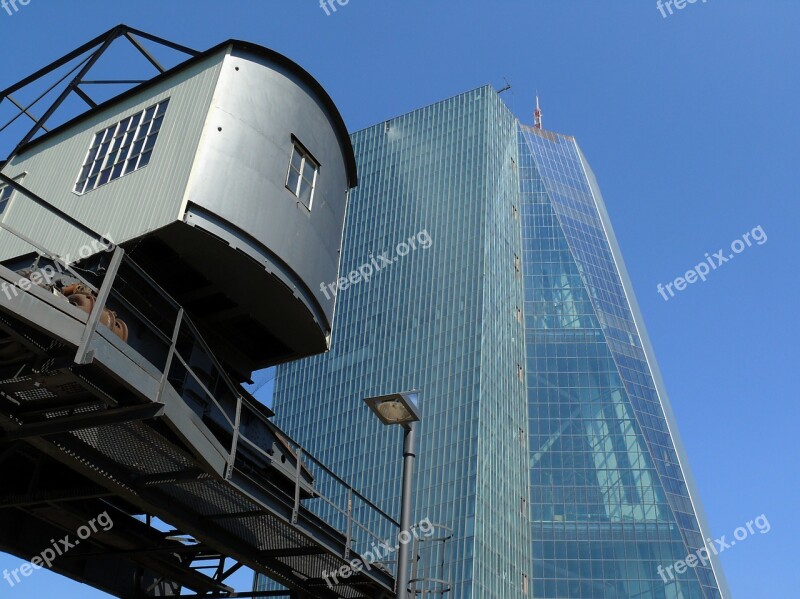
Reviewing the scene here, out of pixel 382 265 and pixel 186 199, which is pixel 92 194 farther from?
pixel 382 265

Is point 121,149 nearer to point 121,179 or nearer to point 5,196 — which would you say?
point 121,179

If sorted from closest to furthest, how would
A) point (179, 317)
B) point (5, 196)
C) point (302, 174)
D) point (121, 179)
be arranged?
point (179, 317), point (121, 179), point (302, 174), point (5, 196)

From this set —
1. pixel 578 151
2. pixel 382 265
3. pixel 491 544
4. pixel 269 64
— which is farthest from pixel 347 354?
pixel 269 64

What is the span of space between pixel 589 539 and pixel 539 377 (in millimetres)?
18493

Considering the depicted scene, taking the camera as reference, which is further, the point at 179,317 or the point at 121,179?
the point at 121,179

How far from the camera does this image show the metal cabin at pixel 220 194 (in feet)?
46.1

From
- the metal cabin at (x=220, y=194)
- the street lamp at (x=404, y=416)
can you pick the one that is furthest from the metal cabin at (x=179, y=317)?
the street lamp at (x=404, y=416)

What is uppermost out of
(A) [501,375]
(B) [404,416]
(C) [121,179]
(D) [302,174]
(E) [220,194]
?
(A) [501,375]

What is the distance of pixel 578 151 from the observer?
122000mm

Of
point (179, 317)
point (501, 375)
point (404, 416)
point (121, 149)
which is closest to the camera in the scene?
point (179, 317)

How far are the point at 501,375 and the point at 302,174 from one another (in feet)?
251

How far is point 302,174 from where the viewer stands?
1619cm

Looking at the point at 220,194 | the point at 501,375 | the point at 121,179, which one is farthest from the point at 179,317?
the point at 501,375

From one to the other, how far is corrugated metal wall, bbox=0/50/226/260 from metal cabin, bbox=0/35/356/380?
0.09 feet
